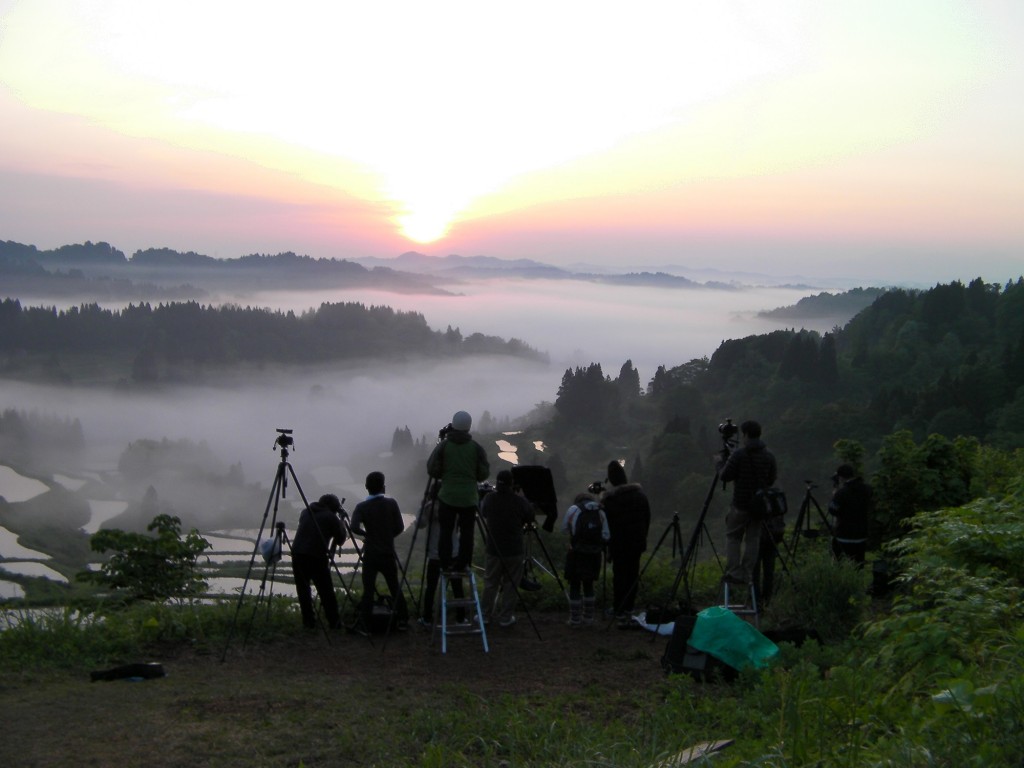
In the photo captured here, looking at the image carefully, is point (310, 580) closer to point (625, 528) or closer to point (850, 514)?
point (625, 528)

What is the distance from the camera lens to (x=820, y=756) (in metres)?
4.12

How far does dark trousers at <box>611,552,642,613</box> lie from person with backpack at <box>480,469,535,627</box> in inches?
45.5

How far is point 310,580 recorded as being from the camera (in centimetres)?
1001

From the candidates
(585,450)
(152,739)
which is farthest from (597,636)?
(585,450)

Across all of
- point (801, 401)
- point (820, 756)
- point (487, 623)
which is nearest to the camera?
point (820, 756)

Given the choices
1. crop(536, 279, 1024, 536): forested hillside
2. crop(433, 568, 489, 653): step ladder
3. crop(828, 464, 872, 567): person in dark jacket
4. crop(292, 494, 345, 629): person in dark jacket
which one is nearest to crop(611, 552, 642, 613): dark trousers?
crop(433, 568, 489, 653): step ladder

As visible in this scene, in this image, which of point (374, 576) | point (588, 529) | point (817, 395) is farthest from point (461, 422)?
point (817, 395)

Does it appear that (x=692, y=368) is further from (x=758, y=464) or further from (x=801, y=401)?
(x=758, y=464)

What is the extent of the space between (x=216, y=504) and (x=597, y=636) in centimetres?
14410

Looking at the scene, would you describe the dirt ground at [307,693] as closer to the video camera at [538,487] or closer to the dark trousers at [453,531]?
the dark trousers at [453,531]

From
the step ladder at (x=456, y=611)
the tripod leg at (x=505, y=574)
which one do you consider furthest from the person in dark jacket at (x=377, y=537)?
the tripod leg at (x=505, y=574)

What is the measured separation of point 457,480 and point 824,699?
5.00m

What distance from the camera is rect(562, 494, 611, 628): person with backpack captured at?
32.4 ft

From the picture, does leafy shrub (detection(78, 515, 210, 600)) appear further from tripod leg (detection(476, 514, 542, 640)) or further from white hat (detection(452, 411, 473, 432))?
white hat (detection(452, 411, 473, 432))
